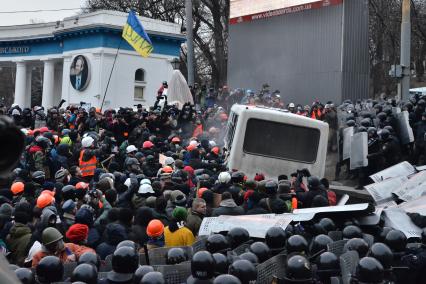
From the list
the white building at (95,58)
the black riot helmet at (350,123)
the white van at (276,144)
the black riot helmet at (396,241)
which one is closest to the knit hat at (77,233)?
the black riot helmet at (396,241)

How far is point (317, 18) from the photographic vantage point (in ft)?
81.0

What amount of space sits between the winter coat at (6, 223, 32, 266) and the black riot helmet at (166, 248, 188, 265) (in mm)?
2098

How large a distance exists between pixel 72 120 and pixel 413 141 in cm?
1061

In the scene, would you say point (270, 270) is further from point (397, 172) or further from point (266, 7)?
point (266, 7)

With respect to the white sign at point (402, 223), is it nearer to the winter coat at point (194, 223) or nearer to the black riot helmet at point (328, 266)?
the black riot helmet at point (328, 266)

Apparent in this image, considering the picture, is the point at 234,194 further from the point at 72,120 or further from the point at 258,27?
the point at 258,27

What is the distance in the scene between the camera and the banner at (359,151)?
46.1 ft

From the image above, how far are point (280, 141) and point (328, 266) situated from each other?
23.5 feet

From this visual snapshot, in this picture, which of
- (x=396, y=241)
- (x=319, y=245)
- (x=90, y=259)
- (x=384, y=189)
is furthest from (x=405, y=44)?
(x=90, y=259)

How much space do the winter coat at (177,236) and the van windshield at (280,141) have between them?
5113 mm

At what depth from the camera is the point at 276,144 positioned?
12297 millimetres

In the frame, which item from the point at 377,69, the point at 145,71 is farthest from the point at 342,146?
the point at 377,69

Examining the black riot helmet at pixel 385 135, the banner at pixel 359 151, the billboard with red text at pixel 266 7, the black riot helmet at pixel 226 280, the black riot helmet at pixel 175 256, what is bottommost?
the black riot helmet at pixel 175 256

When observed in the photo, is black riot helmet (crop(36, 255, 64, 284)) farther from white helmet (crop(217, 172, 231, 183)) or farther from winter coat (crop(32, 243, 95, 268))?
white helmet (crop(217, 172, 231, 183))
